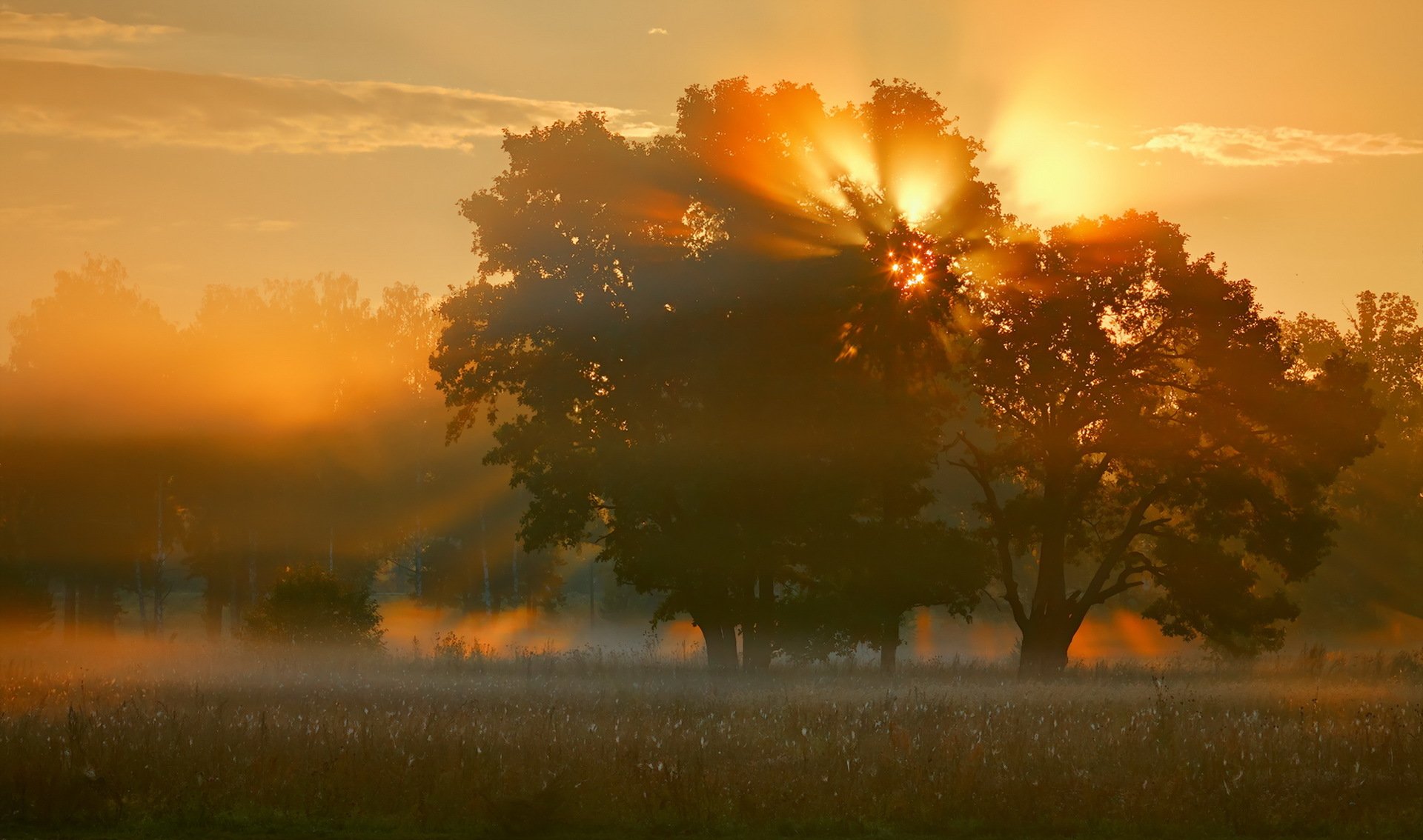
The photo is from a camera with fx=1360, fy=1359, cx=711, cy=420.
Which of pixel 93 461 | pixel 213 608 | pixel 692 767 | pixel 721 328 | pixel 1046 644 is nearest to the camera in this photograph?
pixel 692 767

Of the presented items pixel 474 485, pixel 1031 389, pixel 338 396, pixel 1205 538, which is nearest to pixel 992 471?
pixel 1031 389

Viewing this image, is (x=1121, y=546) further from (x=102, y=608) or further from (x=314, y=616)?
(x=102, y=608)

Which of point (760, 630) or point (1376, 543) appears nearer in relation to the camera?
point (760, 630)

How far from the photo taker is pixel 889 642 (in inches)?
1419

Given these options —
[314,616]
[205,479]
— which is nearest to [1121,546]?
[314,616]

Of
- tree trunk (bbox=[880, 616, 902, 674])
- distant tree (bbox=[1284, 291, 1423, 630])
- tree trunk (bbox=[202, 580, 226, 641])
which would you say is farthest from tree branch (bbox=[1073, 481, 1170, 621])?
tree trunk (bbox=[202, 580, 226, 641])

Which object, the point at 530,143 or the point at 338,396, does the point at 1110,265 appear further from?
the point at 338,396

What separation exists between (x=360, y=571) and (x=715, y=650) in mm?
41109

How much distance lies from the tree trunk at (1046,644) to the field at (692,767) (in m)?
16.1

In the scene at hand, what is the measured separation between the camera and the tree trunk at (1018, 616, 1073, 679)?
36438 millimetres

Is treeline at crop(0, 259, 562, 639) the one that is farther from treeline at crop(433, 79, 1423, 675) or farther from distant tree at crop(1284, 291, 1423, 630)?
distant tree at crop(1284, 291, 1423, 630)

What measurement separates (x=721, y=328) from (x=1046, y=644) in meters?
13.0

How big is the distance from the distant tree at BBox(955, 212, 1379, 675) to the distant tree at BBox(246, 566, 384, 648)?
1708cm

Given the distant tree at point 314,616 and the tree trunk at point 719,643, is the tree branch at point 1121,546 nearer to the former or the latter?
the tree trunk at point 719,643
